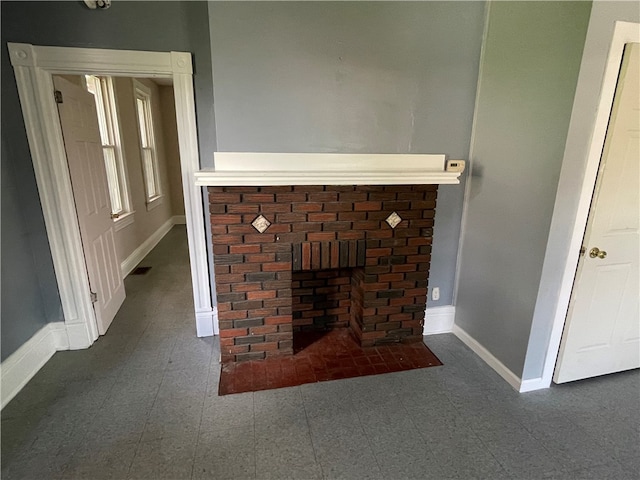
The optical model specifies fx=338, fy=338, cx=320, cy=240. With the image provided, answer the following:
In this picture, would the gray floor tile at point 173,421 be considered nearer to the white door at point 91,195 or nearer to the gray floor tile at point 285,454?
the gray floor tile at point 285,454

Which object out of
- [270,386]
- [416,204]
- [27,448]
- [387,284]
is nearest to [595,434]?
[387,284]

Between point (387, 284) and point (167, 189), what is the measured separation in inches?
211

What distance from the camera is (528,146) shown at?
1.93 m

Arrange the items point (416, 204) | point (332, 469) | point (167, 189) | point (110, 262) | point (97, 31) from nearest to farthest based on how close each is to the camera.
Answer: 1. point (332, 469)
2. point (97, 31)
3. point (416, 204)
4. point (110, 262)
5. point (167, 189)

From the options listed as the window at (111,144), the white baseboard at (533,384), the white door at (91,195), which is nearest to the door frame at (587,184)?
the white baseboard at (533,384)

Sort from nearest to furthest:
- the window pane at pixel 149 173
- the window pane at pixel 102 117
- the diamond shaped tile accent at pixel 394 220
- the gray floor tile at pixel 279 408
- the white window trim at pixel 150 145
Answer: the gray floor tile at pixel 279 408 < the diamond shaped tile accent at pixel 394 220 < the window pane at pixel 102 117 < the white window trim at pixel 150 145 < the window pane at pixel 149 173

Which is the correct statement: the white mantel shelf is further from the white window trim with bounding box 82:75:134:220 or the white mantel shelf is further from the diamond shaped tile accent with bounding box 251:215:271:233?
the white window trim with bounding box 82:75:134:220

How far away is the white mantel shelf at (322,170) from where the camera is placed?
1.90 metres

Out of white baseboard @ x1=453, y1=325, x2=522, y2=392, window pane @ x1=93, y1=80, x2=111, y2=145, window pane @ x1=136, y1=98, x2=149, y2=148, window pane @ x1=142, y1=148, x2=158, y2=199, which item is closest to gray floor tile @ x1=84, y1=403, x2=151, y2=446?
white baseboard @ x1=453, y1=325, x2=522, y2=392

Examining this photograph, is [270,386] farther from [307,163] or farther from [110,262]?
[110,262]

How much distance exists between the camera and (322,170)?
6.61 feet

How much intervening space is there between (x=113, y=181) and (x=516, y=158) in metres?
4.22

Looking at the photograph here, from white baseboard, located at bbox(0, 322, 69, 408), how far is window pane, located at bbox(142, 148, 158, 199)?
3.21 meters

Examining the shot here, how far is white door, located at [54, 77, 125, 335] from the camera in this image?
92.0 inches
